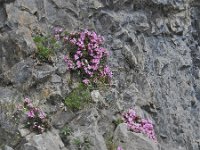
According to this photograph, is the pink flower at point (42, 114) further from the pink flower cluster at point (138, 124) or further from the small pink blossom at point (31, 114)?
the pink flower cluster at point (138, 124)

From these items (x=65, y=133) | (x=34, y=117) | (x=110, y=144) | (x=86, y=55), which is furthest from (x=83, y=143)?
(x=86, y=55)

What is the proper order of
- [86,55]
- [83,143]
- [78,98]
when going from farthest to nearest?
[86,55] → [78,98] → [83,143]

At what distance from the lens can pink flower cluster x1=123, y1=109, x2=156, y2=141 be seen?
12.8 m

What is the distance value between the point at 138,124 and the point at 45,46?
3344 mm

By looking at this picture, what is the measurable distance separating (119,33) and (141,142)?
3.90 m

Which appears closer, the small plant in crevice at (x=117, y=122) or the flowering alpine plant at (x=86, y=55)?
the small plant in crevice at (x=117, y=122)

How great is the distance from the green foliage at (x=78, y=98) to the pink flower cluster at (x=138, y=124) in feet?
4.02

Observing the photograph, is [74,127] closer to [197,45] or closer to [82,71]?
[82,71]

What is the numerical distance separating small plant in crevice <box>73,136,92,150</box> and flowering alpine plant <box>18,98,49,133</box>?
84 cm

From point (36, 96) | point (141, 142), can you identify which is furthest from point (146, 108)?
point (36, 96)

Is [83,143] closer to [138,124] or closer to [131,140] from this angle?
[131,140]

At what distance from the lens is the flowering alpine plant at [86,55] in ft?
43.9

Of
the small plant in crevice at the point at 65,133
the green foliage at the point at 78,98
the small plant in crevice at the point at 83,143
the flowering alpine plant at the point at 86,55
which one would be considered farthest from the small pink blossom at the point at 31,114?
the flowering alpine plant at the point at 86,55

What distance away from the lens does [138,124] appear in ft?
42.5
